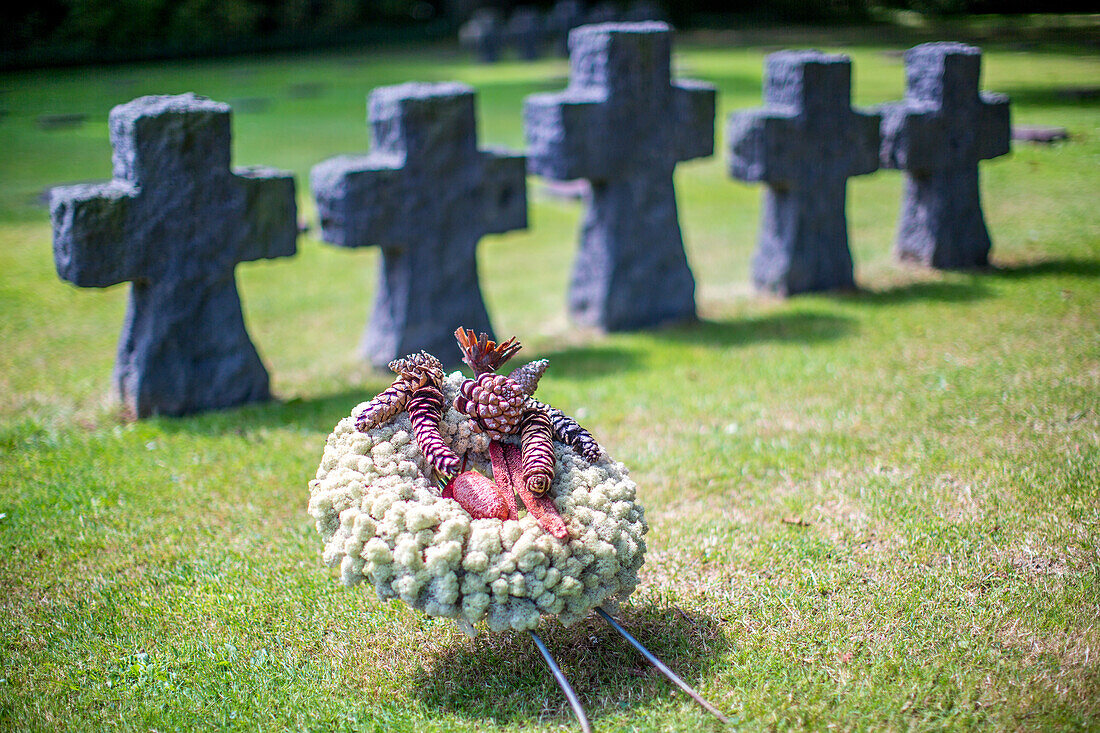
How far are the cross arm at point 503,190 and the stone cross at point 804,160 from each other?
1.84m

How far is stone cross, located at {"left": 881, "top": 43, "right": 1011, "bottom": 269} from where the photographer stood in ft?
27.8

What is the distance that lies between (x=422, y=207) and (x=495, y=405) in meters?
3.65

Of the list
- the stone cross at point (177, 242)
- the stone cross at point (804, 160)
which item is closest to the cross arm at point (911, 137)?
the stone cross at point (804, 160)

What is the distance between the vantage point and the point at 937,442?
17.6 ft

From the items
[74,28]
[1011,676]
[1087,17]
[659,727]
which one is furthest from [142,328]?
[74,28]

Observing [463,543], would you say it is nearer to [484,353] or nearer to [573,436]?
[573,436]

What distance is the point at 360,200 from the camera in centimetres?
651

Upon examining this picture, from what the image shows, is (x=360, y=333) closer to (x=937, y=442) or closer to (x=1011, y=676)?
(x=937, y=442)

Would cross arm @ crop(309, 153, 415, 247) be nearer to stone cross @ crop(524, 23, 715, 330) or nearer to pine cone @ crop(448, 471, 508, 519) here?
stone cross @ crop(524, 23, 715, 330)

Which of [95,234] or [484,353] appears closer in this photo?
[484,353]

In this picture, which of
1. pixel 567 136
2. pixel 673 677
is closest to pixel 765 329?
pixel 567 136

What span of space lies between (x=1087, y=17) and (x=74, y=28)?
19643 millimetres

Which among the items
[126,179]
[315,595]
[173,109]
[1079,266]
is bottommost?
[315,595]

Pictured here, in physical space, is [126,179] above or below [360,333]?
above
